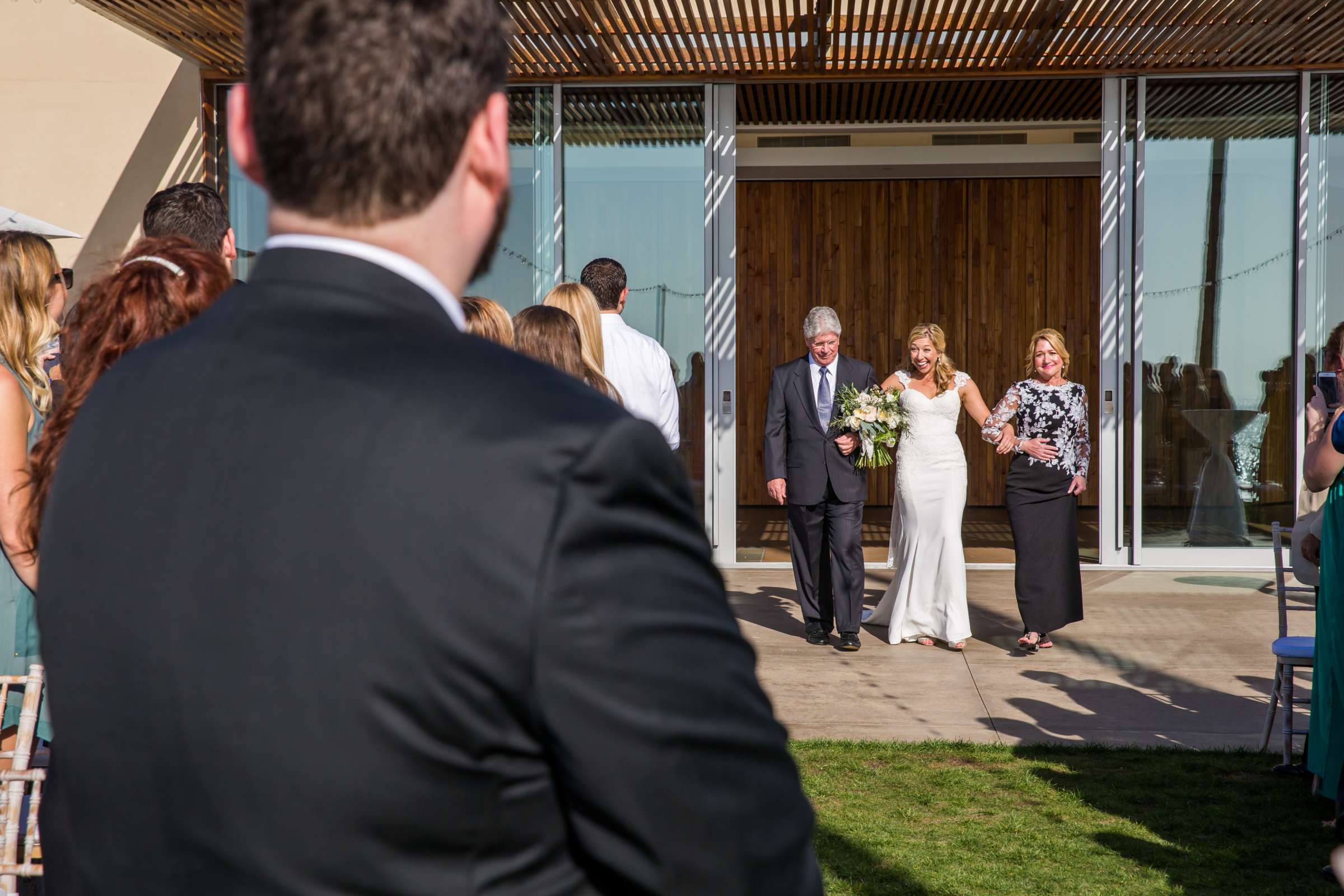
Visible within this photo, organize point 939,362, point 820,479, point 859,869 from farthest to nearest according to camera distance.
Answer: point 939,362 < point 820,479 < point 859,869

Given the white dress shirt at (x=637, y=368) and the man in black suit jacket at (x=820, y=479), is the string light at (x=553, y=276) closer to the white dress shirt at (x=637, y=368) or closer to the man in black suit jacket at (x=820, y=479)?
the man in black suit jacket at (x=820, y=479)

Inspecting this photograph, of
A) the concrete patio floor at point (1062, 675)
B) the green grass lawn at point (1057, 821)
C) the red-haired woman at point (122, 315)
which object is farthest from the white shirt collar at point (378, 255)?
the concrete patio floor at point (1062, 675)

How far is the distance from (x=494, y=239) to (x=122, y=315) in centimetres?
167

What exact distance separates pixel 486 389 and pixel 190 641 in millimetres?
267

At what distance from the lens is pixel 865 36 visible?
9.38 meters

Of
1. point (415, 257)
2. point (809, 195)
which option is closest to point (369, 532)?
point (415, 257)

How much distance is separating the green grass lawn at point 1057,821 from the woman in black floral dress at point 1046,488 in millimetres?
2025

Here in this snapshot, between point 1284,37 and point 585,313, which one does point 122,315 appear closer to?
point 585,313

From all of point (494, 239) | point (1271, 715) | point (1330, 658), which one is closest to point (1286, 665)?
point (1271, 715)

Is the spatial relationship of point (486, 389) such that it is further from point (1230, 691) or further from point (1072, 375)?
point (1072, 375)

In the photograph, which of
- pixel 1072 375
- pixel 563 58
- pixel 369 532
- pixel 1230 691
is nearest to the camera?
pixel 369 532

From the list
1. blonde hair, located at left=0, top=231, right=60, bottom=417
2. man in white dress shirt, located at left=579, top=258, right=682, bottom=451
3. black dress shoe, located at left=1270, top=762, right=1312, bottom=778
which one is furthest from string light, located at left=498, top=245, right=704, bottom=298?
blonde hair, located at left=0, top=231, right=60, bottom=417

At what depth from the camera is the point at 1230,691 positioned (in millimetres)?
6242

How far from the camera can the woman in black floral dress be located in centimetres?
726
